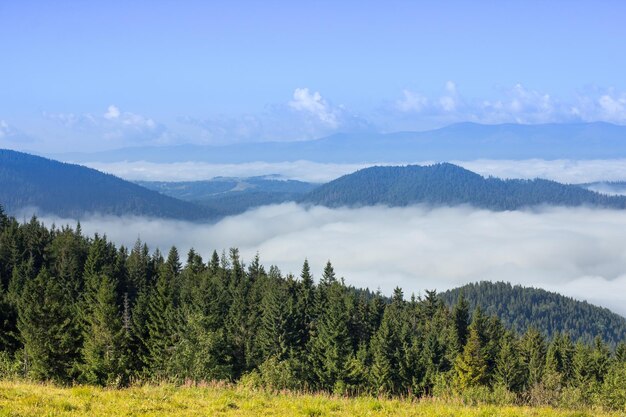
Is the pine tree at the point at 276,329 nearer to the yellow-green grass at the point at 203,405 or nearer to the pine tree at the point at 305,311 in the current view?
the pine tree at the point at 305,311

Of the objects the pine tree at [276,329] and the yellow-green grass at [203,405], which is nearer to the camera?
the yellow-green grass at [203,405]

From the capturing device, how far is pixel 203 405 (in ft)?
64.2

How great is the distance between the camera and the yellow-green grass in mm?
18062

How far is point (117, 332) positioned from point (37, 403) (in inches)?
1582

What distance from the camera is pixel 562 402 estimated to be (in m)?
25.8

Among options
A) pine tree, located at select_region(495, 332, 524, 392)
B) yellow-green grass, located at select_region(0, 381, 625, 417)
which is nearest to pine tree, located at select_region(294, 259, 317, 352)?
pine tree, located at select_region(495, 332, 524, 392)

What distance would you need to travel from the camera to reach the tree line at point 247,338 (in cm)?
5250

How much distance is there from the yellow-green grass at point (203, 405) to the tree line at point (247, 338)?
6052 millimetres

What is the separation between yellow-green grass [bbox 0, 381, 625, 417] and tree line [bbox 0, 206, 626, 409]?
605 cm

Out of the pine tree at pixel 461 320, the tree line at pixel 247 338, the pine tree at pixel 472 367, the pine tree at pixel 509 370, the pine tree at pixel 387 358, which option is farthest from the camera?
the pine tree at pixel 461 320

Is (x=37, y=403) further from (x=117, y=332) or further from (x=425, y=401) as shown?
(x=117, y=332)

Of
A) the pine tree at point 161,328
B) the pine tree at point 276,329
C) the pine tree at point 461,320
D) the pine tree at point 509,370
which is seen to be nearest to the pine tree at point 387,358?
the pine tree at point 276,329

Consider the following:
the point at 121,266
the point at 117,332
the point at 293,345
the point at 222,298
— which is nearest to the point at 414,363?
the point at 293,345

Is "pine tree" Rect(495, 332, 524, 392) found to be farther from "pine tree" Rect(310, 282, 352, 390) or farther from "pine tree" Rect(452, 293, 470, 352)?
"pine tree" Rect(310, 282, 352, 390)
